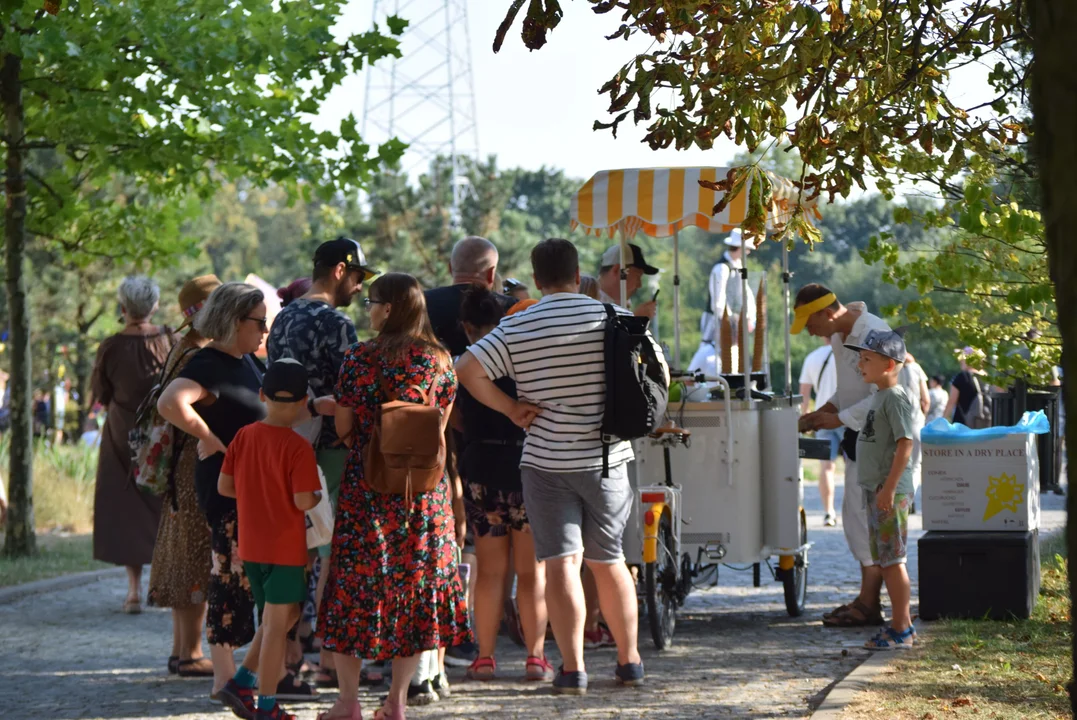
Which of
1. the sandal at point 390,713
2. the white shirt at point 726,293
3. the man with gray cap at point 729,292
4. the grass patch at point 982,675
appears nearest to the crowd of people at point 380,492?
the sandal at point 390,713

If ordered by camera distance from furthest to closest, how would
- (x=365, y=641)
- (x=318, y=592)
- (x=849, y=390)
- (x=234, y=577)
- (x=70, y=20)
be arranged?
(x=70, y=20), (x=849, y=390), (x=318, y=592), (x=234, y=577), (x=365, y=641)

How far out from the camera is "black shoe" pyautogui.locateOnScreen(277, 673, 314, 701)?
706 centimetres

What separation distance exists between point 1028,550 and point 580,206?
10.9 feet

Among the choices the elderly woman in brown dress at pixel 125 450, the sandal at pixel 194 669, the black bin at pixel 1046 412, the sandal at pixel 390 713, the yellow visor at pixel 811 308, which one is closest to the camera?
the sandal at pixel 390 713

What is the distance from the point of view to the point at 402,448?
6191 millimetres

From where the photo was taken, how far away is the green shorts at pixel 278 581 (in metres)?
6.27

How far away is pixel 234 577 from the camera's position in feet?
22.1

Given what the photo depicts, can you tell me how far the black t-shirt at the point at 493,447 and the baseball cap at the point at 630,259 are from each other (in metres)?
2.12

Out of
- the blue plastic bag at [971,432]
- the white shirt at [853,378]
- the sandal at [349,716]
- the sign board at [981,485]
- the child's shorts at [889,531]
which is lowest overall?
the sandal at [349,716]

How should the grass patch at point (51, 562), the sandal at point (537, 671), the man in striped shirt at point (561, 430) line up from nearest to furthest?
the man in striped shirt at point (561, 430), the sandal at point (537, 671), the grass patch at point (51, 562)

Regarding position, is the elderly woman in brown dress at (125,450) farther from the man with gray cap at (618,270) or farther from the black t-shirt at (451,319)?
the man with gray cap at (618,270)

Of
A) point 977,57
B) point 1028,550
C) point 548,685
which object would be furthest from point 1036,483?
point 548,685

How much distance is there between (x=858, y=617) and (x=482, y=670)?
2732 mm

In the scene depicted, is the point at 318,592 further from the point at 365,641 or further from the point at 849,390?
the point at 849,390
